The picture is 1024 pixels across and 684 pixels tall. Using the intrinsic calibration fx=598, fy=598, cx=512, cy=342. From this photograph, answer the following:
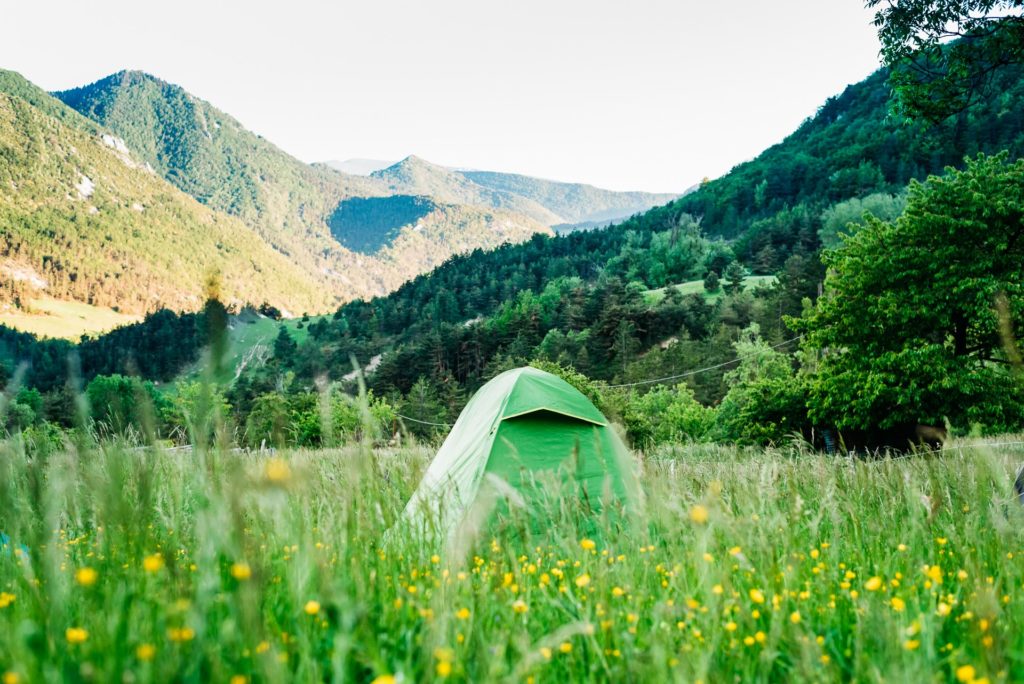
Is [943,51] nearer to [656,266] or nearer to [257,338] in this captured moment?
[257,338]

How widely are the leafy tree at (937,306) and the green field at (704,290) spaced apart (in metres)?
52.9

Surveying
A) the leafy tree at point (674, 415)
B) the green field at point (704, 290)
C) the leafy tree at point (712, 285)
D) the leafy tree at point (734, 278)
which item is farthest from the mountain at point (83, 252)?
the leafy tree at point (674, 415)

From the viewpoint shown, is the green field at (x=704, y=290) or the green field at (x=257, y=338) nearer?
the green field at (x=257, y=338)

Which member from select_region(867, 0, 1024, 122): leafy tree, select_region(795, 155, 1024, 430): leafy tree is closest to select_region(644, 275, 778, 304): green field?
select_region(795, 155, 1024, 430): leafy tree

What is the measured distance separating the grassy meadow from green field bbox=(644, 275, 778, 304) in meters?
67.3

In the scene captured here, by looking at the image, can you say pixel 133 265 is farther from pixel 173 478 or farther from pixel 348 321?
pixel 173 478

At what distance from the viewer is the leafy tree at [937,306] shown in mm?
13695

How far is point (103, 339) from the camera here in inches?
3743

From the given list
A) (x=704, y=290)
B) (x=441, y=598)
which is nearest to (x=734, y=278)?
(x=704, y=290)

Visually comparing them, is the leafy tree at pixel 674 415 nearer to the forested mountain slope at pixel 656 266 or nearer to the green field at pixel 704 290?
the forested mountain slope at pixel 656 266

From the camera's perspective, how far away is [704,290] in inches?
2899

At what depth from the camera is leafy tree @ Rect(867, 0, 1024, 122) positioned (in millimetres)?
8773

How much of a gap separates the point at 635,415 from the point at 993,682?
2014 cm

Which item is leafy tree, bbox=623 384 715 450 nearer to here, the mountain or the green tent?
the green tent
